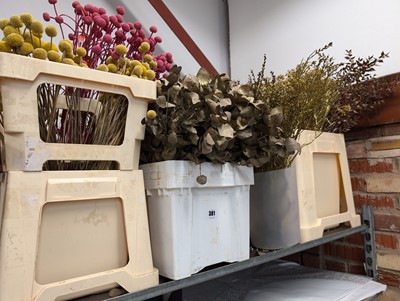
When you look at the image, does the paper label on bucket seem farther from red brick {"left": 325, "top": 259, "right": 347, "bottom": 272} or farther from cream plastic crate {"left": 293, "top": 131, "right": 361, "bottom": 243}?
red brick {"left": 325, "top": 259, "right": 347, "bottom": 272}

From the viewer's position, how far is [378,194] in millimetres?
1286

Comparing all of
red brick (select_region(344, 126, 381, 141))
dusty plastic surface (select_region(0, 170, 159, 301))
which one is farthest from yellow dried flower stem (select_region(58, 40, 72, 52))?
red brick (select_region(344, 126, 381, 141))

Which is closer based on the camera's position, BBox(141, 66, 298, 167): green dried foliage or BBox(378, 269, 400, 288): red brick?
BBox(141, 66, 298, 167): green dried foliage

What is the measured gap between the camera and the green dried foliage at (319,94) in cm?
97

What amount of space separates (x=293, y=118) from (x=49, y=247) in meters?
0.72

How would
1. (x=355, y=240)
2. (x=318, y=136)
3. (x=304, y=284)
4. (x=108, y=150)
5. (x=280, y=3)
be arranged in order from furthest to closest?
1. (x=280, y=3)
2. (x=355, y=240)
3. (x=304, y=284)
4. (x=318, y=136)
5. (x=108, y=150)

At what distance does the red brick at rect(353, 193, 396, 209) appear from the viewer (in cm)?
125

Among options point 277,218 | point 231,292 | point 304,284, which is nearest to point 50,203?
point 277,218

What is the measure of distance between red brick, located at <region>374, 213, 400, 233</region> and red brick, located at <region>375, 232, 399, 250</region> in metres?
0.02

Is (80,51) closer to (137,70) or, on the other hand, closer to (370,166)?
(137,70)

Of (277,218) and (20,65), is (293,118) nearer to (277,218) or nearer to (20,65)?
(277,218)

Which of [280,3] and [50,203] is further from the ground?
[280,3]

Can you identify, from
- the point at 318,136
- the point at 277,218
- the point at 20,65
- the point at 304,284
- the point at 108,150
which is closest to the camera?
the point at 20,65

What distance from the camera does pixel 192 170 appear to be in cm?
76
